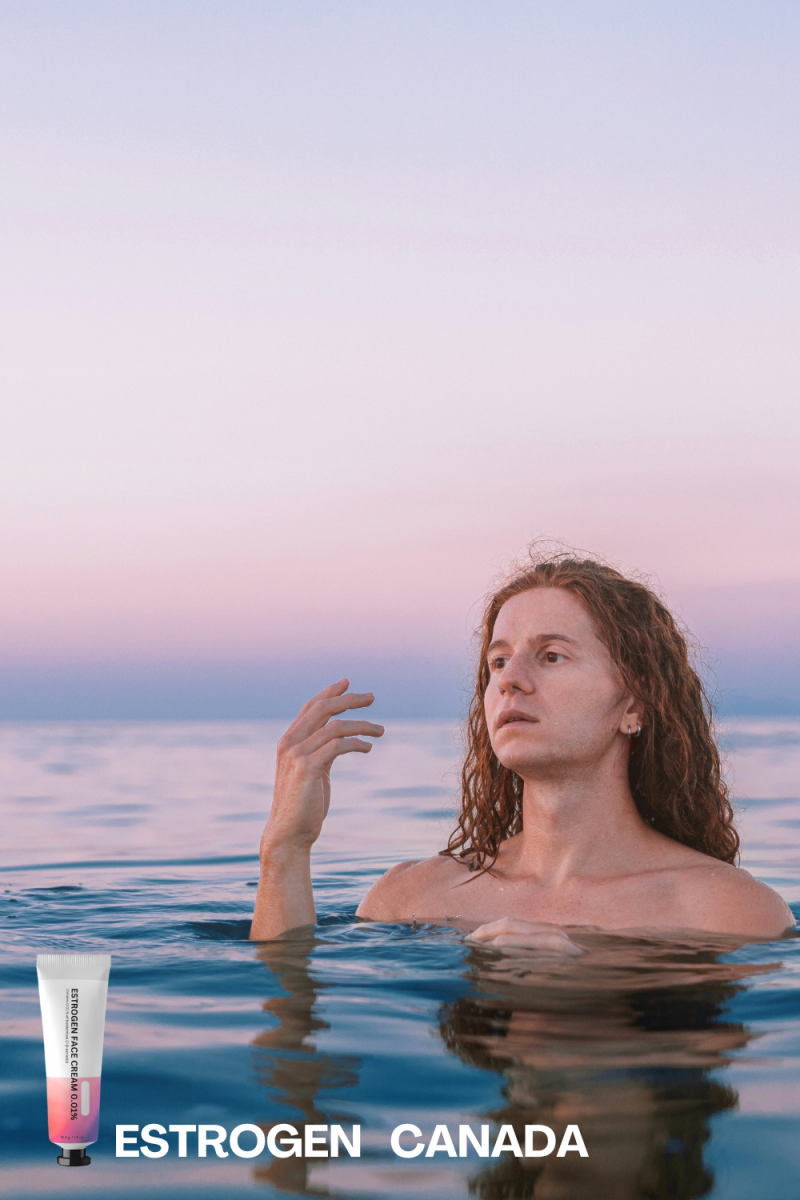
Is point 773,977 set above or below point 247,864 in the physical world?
below

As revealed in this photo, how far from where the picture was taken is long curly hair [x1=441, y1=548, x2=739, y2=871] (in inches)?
175

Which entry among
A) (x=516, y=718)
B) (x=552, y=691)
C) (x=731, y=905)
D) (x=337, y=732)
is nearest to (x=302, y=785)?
(x=337, y=732)

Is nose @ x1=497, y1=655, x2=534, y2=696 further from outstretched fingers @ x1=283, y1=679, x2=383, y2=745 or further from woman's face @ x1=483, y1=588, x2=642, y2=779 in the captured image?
outstretched fingers @ x1=283, y1=679, x2=383, y2=745

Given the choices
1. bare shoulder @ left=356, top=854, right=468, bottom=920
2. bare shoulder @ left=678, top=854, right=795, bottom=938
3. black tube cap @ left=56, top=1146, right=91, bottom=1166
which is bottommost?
black tube cap @ left=56, top=1146, right=91, bottom=1166

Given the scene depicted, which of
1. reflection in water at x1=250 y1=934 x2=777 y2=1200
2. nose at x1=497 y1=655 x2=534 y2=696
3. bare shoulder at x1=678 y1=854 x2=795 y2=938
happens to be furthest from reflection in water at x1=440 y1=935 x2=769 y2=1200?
nose at x1=497 y1=655 x2=534 y2=696

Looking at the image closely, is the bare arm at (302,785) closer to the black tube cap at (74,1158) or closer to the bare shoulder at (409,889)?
the bare shoulder at (409,889)

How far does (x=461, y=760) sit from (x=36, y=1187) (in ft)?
10.4

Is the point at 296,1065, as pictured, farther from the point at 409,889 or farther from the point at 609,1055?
the point at 409,889

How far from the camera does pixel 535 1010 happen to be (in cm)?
339

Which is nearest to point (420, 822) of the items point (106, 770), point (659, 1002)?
point (659, 1002)

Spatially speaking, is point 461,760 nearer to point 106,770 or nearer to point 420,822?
point 420,822

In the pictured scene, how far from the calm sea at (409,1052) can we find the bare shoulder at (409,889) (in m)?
0.15

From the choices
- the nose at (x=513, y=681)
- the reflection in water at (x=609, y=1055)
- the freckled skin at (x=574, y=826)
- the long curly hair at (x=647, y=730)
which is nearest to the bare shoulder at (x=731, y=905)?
the freckled skin at (x=574, y=826)

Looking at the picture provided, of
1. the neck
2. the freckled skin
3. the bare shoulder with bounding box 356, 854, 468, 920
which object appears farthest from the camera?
the bare shoulder with bounding box 356, 854, 468, 920
